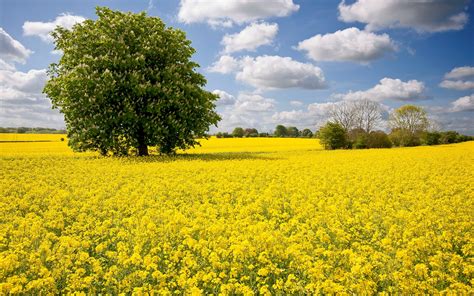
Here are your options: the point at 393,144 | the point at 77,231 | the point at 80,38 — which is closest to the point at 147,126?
the point at 80,38

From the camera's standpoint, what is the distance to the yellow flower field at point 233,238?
626 cm

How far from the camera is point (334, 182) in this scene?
1794 cm

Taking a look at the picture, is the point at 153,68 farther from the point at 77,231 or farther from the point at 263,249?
the point at 263,249

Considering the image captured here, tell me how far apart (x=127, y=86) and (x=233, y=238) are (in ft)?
80.2

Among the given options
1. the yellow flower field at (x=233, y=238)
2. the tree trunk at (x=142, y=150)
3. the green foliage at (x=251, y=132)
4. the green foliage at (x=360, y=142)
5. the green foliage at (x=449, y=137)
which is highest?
the green foliage at (x=251, y=132)

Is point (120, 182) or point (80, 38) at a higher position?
point (80, 38)

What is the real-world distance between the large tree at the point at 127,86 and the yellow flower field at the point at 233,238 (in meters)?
11.9

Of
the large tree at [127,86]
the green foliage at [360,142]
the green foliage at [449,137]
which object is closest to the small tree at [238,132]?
the green foliage at [360,142]

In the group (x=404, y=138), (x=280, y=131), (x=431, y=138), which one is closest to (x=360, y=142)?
(x=404, y=138)

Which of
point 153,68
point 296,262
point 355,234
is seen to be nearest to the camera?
point 296,262

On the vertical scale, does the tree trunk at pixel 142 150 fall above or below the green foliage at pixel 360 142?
below

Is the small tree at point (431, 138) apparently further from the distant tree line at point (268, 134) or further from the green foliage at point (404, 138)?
the distant tree line at point (268, 134)

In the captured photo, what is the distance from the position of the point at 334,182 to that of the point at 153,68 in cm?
2100

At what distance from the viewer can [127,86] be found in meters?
29.5
